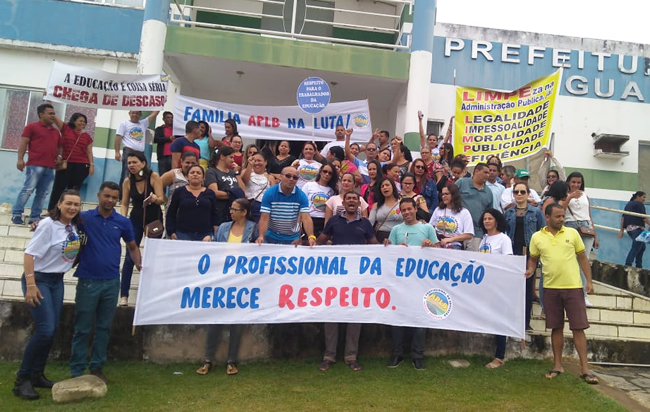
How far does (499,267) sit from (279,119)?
516 centimetres

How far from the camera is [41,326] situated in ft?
14.6

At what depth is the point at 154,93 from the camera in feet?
27.0

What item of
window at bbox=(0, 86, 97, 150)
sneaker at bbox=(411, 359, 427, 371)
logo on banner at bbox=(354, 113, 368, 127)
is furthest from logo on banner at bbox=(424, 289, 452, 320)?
window at bbox=(0, 86, 97, 150)

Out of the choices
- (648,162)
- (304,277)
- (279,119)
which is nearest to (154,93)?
(279,119)

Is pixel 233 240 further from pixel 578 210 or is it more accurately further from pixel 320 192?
pixel 578 210

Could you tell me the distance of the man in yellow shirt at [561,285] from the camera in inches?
211

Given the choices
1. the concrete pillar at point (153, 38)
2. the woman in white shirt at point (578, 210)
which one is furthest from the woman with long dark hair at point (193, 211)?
the concrete pillar at point (153, 38)

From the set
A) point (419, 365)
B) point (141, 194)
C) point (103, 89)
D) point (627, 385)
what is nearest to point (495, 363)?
point (419, 365)

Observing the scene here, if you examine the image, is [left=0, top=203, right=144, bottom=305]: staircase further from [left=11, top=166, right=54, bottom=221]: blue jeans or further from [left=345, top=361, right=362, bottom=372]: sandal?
[left=345, top=361, right=362, bottom=372]: sandal

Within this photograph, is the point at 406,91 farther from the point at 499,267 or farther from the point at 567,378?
the point at 567,378

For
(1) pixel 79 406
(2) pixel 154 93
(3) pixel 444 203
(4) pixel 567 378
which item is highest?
(2) pixel 154 93

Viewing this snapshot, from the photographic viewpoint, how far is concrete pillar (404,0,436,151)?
33.9 feet

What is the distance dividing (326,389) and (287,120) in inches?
225

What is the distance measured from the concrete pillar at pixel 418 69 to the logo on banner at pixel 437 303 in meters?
5.05
